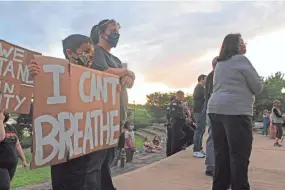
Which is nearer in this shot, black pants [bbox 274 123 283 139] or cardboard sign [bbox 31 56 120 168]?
cardboard sign [bbox 31 56 120 168]

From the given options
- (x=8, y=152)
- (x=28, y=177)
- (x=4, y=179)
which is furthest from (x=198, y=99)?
(x=28, y=177)

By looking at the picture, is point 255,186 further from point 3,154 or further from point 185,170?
point 3,154

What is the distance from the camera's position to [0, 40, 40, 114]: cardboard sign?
2006mm

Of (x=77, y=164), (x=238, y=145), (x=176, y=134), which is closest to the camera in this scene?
(x=77, y=164)

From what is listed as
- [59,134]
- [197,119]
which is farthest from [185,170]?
[59,134]

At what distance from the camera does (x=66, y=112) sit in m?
1.97

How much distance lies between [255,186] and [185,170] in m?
1.16

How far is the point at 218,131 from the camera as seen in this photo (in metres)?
3.13

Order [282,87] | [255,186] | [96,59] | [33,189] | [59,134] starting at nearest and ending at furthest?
[59,134], [96,59], [255,186], [33,189], [282,87]

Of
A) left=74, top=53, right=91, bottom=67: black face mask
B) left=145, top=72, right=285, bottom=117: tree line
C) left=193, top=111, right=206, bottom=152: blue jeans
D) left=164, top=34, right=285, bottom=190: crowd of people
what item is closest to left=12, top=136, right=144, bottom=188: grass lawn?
left=193, top=111, right=206, bottom=152: blue jeans

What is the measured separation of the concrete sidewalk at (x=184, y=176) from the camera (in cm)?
402

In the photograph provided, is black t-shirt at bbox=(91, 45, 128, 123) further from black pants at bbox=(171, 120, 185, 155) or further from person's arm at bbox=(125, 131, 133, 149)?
person's arm at bbox=(125, 131, 133, 149)

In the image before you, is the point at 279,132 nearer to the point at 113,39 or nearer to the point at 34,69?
the point at 113,39

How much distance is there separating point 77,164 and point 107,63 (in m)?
1.01
